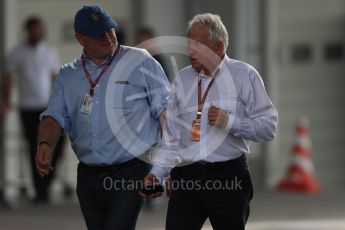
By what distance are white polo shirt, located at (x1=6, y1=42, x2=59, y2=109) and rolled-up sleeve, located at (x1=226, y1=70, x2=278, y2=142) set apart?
6.85 meters

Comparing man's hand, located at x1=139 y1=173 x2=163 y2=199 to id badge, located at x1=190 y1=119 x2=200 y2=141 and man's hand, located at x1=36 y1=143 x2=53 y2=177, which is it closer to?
id badge, located at x1=190 y1=119 x2=200 y2=141

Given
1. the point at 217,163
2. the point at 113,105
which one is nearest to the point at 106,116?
the point at 113,105

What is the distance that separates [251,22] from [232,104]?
8413mm

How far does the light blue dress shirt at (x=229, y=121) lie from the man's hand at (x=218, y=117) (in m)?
0.04

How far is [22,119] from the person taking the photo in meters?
13.8

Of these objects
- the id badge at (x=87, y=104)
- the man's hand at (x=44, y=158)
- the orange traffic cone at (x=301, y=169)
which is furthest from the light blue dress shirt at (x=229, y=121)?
the orange traffic cone at (x=301, y=169)

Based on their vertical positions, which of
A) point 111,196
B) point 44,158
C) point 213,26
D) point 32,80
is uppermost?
point 213,26

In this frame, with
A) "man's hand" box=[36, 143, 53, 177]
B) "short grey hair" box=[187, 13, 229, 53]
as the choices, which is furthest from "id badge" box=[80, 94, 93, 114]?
"short grey hair" box=[187, 13, 229, 53]

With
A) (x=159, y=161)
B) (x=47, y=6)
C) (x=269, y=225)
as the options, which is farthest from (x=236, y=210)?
(x=47, y=6)

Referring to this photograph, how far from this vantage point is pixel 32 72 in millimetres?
13750

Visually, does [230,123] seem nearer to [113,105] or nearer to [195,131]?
[195,131]

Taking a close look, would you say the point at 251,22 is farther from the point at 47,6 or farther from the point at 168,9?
Result: the point at 47,6

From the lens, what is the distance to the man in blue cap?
7.39 metres

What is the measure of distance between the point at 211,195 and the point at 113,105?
0.86m
